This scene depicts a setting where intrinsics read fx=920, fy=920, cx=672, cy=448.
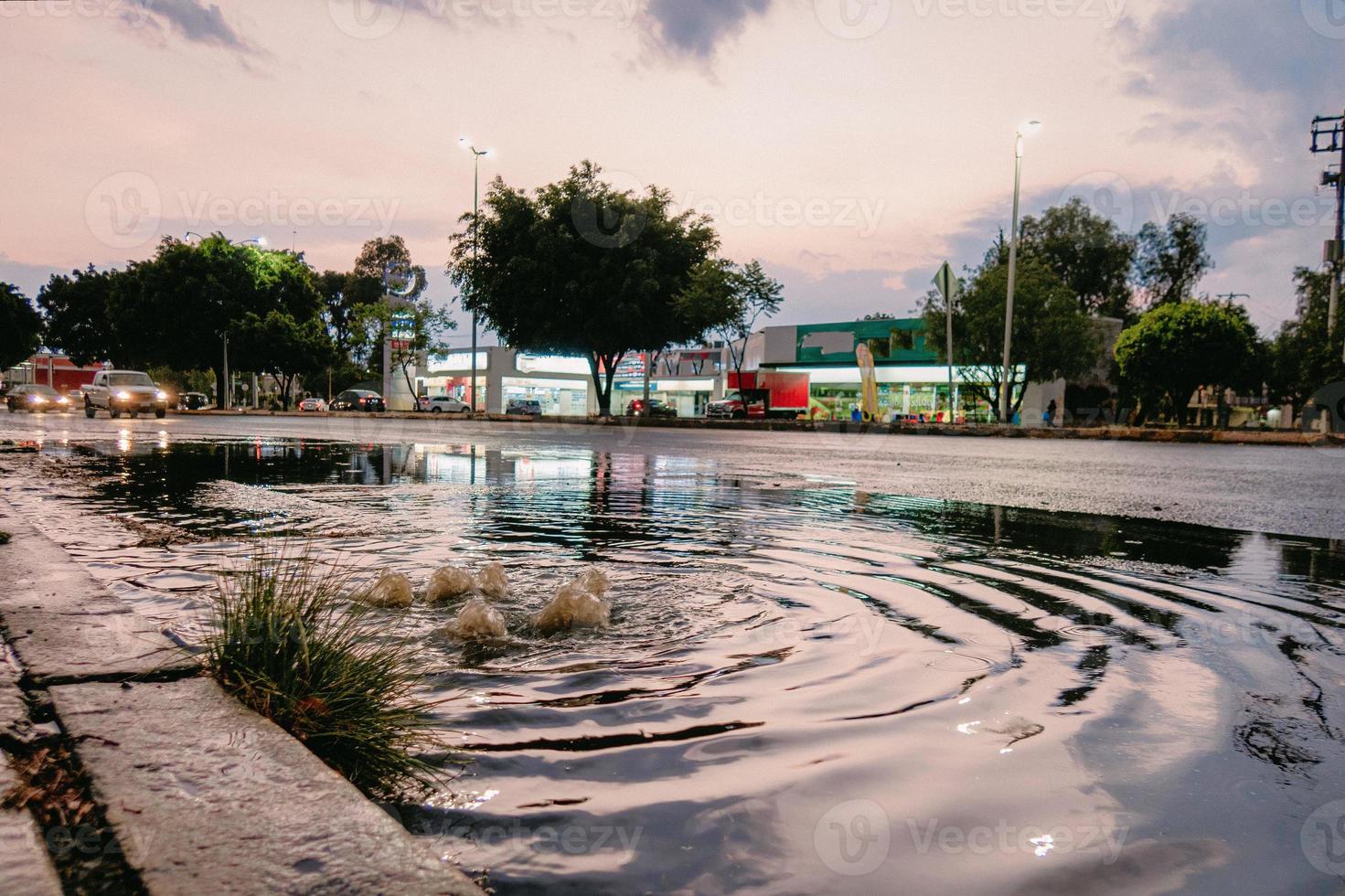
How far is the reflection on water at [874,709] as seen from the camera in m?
1.66

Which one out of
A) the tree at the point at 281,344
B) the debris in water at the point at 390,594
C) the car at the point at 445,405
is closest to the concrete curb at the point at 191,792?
the debris in water at the point at 390,594

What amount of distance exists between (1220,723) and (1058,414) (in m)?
51.0

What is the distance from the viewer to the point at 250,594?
238 cm

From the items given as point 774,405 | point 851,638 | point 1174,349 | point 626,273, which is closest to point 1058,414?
point 1174,349

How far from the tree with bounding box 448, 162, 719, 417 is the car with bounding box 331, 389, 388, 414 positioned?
2274 cm

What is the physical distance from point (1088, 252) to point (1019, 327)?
84.3 feet

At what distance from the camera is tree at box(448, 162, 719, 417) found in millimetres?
36719

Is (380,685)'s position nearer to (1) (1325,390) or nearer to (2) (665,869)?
(2) (665,869)

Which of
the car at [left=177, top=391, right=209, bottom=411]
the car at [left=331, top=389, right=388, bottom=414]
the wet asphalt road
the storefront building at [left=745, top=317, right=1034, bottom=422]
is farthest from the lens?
the car at [left=331, top=389, right=388, bottom=414]

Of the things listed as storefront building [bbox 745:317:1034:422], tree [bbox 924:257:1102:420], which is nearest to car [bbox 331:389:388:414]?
storefront building [bbox 745:317:1034:422]

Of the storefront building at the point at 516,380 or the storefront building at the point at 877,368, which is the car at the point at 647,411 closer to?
the storefront building at the point at 877,368

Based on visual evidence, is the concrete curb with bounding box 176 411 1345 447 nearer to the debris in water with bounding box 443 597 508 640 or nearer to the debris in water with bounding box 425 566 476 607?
the debris in water with bounding box 425 566 476 607

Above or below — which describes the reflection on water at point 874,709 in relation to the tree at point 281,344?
below

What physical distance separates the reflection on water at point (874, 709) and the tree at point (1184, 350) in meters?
39.1
